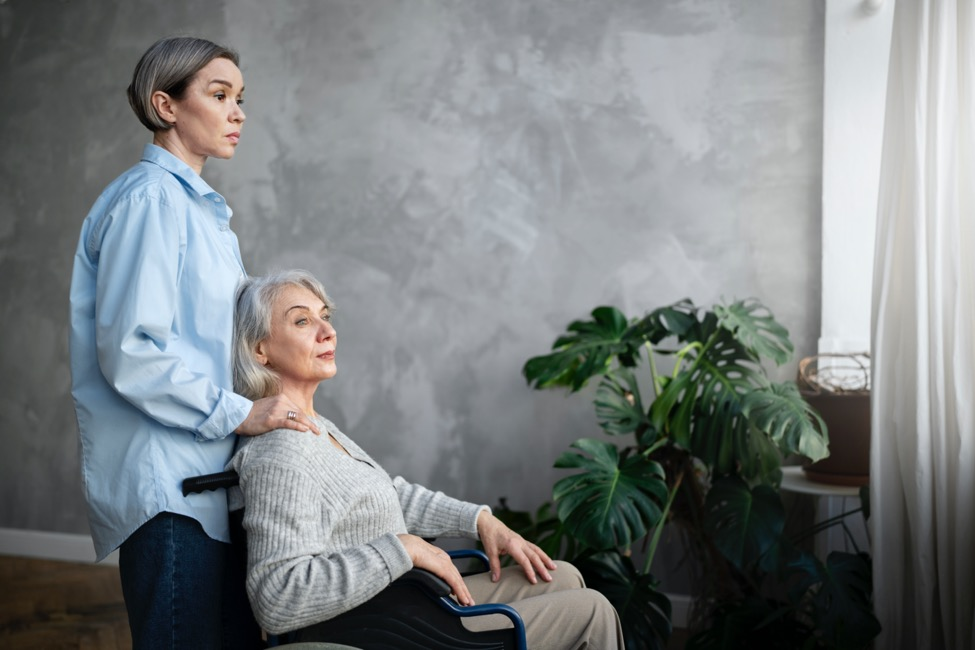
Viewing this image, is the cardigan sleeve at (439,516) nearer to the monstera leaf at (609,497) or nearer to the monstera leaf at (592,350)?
the monstera leaf at (609,497)

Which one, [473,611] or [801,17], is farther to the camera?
[801,17]

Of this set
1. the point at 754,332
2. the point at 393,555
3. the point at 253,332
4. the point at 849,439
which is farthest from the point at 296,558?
the point at 849,439

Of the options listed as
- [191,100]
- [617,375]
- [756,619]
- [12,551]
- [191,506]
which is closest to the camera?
[191,506]

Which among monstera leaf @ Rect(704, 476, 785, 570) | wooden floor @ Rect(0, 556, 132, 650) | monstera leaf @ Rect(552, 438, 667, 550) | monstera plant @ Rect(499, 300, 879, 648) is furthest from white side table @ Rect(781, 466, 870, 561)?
wooden floor @ Rect(0, 556, 132, 650)

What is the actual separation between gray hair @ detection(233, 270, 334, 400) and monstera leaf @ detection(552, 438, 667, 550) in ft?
3.30

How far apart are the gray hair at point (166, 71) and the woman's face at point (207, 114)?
0.01m

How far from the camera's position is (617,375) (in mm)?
3141

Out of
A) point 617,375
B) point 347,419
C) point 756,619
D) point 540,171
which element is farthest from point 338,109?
point 756,619

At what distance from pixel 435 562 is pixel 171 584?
17.8 inches

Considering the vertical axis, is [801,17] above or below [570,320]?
above

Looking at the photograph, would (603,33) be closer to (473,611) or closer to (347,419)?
(347,419)

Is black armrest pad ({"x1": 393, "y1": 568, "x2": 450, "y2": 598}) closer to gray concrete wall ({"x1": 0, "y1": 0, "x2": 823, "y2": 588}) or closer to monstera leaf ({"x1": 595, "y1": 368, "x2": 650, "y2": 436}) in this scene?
monstera leaf ({"x1": 595, "y1": 368, "x2": 650, "y2": 436})

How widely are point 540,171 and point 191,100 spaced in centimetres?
222

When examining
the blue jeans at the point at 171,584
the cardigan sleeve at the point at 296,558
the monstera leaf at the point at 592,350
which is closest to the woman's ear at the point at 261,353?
the cardigan sleeve at the point at 296,558
